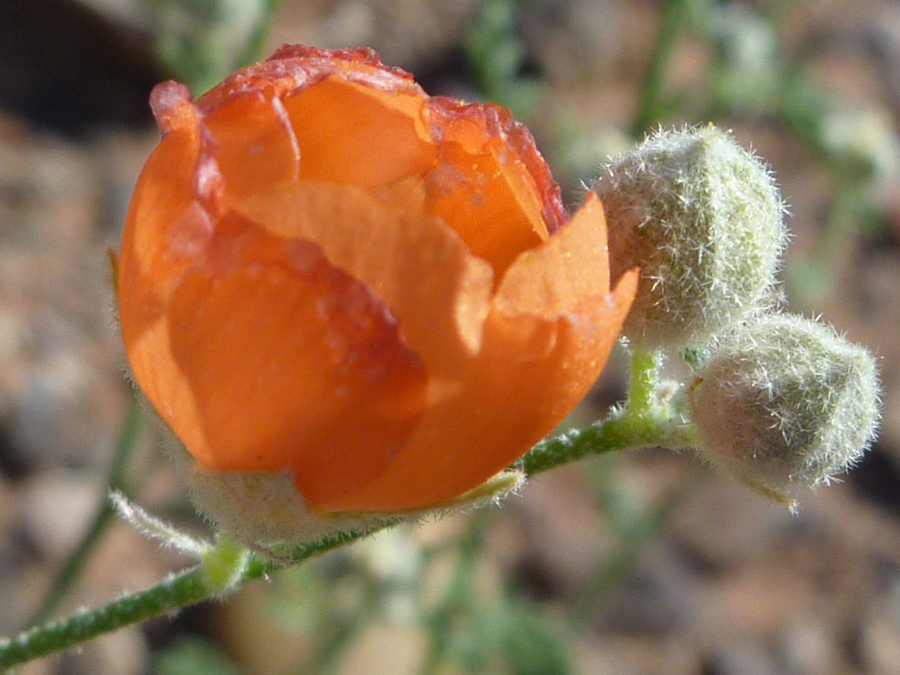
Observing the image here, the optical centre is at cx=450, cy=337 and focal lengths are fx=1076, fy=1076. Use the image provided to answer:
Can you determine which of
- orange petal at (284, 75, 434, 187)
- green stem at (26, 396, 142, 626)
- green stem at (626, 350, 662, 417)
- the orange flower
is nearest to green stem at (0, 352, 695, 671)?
green stem at (626, 350, 662, 417)

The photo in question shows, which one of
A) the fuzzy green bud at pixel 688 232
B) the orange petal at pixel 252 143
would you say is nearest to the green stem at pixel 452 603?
the fuzzy green bud at pixel 688 232

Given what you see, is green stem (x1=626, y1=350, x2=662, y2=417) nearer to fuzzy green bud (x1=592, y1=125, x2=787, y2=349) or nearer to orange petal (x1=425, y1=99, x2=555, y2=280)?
fuzzy green bud (x1=592, y1=125, x2=787, y2=349)

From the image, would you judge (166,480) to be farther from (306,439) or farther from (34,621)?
(306,439)

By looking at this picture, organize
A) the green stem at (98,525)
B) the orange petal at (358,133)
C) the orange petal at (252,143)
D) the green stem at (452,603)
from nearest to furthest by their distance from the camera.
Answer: the orange petal at (252,143) < the orange petal at (358,133) < the green stem at (98,525) < the green stem at (452,603)

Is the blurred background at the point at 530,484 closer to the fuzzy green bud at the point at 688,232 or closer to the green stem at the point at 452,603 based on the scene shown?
the green stem at the point at 452,603

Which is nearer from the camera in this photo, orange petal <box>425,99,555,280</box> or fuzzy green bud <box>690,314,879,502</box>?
orange petal <box>425,99,555,280</box>

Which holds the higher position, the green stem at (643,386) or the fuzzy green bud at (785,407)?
the fuzzy green bud at (785,407)
